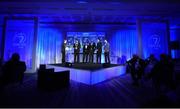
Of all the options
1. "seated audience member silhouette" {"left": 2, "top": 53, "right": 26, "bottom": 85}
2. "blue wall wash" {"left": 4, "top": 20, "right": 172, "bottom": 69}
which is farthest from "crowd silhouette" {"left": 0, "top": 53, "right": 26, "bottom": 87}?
"blue wall wash" {"left": 4, "top": 20, "right": 172, "bottom": 69}

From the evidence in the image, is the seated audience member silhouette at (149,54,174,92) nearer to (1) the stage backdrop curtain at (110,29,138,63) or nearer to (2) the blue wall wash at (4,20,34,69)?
(2) the blue wall wash at (4,20,34,69)

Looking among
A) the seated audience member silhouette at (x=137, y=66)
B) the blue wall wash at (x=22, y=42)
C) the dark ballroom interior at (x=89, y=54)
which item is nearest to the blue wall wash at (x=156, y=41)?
the dark ballroom interior at (x=89, y=54)

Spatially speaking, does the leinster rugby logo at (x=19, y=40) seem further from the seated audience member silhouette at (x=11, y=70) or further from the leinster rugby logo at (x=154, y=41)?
the leinster rugby logo at (x=154, y=41)

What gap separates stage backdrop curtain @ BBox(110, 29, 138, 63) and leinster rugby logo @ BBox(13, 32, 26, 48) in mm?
6911

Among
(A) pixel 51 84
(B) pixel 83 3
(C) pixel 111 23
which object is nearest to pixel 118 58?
(C) pixel 111 23

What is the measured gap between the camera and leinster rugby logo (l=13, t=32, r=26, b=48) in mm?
9391

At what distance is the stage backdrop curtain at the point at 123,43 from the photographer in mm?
12062

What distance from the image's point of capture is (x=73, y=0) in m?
7.45

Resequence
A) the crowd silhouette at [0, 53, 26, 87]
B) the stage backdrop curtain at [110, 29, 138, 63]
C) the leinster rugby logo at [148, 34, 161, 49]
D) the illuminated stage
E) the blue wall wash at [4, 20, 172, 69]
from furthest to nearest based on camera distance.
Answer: the stage backdrop curtain at [110, 29, 138, 63]
the blue wall wash at [4, 20, 172, 69]
the leinster rugby logo at [148, 34, 161, 49]
the illuminated stage
the crowd silhouette at [0, 53, 26, 87]

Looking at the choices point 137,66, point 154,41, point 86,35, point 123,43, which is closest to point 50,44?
point 86,35

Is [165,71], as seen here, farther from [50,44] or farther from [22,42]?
[50,44]

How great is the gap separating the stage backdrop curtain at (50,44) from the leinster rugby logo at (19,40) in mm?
2222

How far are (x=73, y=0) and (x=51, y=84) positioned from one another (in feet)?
16.6

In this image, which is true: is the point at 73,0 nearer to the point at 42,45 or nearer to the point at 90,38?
the point at 90,38
